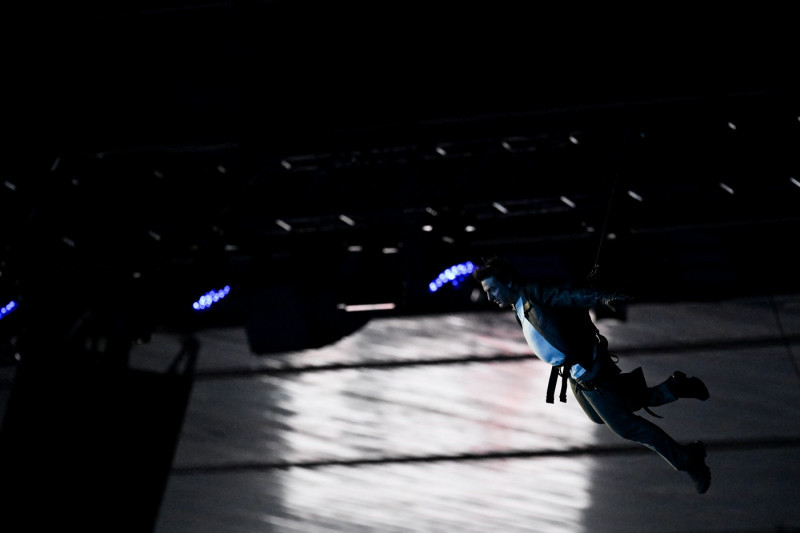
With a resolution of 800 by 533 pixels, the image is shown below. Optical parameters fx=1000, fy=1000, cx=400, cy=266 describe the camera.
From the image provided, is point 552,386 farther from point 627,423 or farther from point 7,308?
point 7,308

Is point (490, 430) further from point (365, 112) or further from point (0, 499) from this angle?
point (0, 499)

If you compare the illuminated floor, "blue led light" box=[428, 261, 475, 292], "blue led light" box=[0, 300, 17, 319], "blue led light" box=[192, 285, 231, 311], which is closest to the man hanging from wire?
"blue led light" box=[428, 261, 475, 292]

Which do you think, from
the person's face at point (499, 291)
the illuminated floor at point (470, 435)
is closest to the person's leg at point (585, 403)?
the person's face at point (499, 291)

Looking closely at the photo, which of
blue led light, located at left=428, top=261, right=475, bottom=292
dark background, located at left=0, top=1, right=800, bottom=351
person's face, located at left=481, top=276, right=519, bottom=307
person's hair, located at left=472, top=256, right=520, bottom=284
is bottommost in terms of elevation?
person's face, located at left=481, top=276, right=519, bottom=307

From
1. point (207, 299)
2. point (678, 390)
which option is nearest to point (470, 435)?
point (207, 299)

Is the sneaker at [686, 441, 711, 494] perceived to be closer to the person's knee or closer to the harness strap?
the person's knee

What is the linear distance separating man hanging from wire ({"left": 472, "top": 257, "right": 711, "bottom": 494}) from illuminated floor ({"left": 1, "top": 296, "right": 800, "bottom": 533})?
2.45 metres

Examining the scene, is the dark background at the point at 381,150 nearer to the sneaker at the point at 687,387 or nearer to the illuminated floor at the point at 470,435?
the illuminated floor at the point at 470,435

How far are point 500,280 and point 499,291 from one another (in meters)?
0.05

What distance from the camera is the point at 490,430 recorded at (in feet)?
22.3

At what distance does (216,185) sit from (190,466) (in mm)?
2107

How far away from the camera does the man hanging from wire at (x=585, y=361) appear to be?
12.6ft

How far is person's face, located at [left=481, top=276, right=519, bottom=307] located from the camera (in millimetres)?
3855

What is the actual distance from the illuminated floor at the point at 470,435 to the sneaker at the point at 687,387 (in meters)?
2.56
